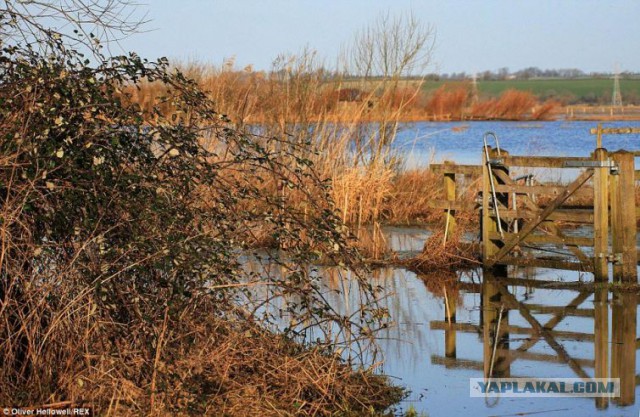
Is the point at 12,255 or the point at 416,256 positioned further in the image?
the point at 416,256

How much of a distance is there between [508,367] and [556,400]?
975mm

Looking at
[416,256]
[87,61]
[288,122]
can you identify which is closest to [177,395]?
[87,61]

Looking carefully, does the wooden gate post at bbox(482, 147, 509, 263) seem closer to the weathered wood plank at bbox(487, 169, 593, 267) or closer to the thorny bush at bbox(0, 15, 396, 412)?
the weathered wood plank at bbox(487, 169, 593, 267)

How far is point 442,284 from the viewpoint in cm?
1307

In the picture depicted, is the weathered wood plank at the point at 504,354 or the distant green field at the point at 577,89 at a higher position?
the distant green field at the point at 577,89

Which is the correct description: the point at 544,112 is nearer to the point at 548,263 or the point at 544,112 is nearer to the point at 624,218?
the point at 548,263

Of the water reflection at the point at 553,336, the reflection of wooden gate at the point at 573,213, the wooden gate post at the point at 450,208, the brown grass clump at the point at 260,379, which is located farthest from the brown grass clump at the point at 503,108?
the brown grass clump at the point at 260,379

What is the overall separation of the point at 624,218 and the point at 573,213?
2.14 feet

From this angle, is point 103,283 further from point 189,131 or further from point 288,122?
point 288,122

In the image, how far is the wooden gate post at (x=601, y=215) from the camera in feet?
40.1

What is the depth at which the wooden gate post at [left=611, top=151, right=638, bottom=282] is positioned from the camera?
12.2 metres

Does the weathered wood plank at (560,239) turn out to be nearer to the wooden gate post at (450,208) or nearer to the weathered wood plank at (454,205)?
the weathered wood plank at (454,205)

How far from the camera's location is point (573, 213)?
12.7 meters

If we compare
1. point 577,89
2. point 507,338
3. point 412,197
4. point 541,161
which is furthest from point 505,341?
point 577,89
